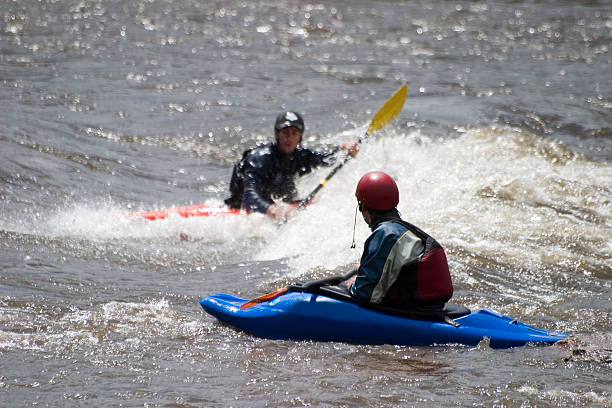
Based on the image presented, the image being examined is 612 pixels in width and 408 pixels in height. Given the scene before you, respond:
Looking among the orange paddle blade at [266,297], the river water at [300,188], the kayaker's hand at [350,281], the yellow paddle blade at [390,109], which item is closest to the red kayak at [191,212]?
the river water at [300,188]

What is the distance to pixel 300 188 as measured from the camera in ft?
31.7

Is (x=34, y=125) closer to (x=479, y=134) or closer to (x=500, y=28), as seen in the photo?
(x=479, y=134)

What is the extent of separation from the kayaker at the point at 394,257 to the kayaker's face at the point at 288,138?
11.4 feet

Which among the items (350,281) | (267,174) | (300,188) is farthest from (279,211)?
(350,281)

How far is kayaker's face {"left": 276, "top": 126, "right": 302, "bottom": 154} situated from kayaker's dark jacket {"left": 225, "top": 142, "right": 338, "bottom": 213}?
0.09 meters

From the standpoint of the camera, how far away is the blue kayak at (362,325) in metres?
4.55

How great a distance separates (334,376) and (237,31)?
16315 mm

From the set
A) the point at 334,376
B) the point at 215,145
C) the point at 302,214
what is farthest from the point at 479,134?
the point at 334,376

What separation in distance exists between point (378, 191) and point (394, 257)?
15.3 inches

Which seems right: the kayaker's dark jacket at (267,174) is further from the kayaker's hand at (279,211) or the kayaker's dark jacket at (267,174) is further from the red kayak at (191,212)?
the red kayak at (191,212)

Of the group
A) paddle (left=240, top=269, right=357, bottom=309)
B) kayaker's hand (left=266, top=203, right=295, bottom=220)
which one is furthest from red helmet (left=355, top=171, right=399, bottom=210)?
kayaker's hand (left=266, top=203, right=295, bottom=220)

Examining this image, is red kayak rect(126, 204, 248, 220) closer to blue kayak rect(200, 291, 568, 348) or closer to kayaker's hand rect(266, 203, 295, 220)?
kayaker's hand rect(266, 203, 295, 220)

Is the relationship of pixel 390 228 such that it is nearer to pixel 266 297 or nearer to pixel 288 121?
pixel 266 297

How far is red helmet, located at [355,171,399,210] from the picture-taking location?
14.5 feet
